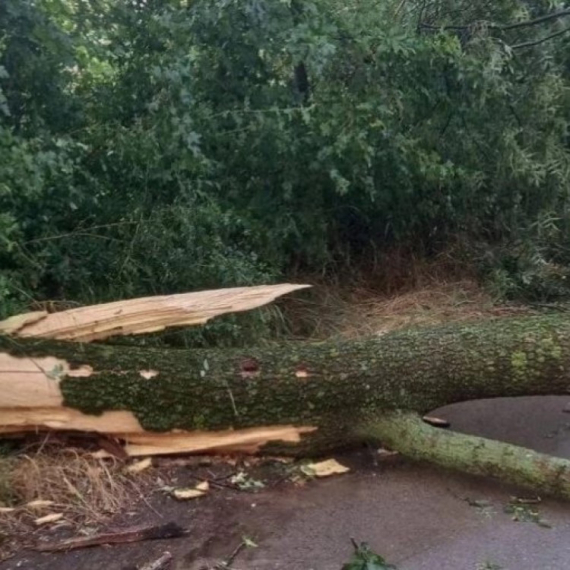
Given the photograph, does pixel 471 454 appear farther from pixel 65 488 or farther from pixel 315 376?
pixel 65 488

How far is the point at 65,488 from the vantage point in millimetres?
4422

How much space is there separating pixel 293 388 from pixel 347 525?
2.68ft

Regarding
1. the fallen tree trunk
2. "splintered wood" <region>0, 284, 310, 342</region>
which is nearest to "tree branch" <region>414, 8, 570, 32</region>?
the fallen tree trunk

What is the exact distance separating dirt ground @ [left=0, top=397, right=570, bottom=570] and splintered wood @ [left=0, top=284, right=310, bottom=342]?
0.83 m

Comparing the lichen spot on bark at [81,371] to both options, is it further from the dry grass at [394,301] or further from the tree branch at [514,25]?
the tree branch at [514,25]

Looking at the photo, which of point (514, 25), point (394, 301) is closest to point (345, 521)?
point (394, 301)

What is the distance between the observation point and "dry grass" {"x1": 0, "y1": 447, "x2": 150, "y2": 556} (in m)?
4.24

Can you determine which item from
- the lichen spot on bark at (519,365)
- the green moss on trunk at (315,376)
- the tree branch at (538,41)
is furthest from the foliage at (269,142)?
the lichen spot on bark at (519,365)

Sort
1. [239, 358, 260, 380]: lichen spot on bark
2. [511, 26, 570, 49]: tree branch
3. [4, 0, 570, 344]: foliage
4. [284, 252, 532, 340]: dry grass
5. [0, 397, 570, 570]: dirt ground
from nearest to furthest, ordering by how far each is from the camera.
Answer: [0, 397, 570, 570]: dirt ground, [239, 358, 260, 380]: lichen spot on bark, [4, 0, 570, 344]: foliage, [284, 252, 532, 340]: dry grass, [511, 26, 570, 49]: tree branch

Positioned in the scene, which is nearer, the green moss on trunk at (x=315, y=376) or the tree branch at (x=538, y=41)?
the green moss on trunk at (x=315, y=376)

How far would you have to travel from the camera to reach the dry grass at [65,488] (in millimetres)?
4238

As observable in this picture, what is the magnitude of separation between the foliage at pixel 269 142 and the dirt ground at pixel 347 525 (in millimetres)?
1430

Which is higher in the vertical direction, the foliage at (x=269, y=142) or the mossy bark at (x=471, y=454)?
the foliage at (x=269, y=142)

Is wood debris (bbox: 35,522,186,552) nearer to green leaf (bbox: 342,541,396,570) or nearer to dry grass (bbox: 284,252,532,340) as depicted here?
green leaf (bbox: 342,541,396,570)
